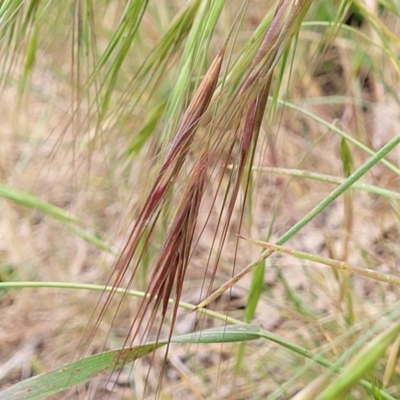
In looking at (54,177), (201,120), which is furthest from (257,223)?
(201,120)

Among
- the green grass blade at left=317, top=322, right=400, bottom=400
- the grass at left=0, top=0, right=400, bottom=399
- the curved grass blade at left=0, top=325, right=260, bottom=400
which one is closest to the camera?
the green grass blade at left=317, top=322, right=400, bottom=400

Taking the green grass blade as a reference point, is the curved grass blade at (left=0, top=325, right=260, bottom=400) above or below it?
below

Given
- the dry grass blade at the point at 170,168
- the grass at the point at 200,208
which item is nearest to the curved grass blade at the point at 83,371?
the grass at the point at 200,208

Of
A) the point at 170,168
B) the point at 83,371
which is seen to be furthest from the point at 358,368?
the point at 83,371

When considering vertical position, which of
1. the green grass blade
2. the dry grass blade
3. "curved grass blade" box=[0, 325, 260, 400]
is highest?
the dry grass blade

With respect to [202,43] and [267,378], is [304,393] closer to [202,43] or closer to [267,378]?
[202,43]

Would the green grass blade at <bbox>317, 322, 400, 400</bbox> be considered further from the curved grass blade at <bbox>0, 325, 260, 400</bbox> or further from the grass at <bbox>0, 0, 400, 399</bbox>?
the curved grass blade at <bbox>0, 325, 260, 400</bbox>

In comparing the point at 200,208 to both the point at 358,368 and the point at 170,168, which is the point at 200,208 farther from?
the point at 358,368

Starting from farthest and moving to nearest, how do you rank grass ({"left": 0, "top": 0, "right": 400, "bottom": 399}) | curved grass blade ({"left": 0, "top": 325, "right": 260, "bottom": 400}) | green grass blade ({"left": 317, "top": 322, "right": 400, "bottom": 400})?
1. curved grass blade ({"left": 0, "top": 325, "right": 260, "bottom": 400})
2. grass ({"left": 0, "top": 0, "right": 400, "bottom": 399})
3. green grass blade ({"left": 317, "top": 322, "right": 400, "bottom": 400})

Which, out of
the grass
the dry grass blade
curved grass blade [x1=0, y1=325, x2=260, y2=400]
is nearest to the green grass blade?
the grass

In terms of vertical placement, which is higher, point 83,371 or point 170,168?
point 170,168
